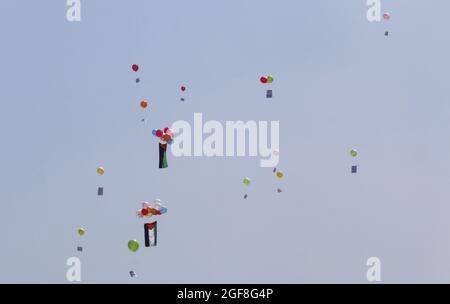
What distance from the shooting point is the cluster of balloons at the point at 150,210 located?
14.6 feet

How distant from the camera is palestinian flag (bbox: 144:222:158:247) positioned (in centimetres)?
449

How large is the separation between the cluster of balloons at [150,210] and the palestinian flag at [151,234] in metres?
0.08

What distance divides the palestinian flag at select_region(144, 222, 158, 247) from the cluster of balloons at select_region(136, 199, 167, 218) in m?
0.08

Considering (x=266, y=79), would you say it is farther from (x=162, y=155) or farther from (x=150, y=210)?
(x=150, y=210)

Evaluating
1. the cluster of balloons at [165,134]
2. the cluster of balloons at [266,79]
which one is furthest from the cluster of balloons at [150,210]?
the cluster of balloons at [266,79]

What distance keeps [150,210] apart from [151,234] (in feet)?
0.56

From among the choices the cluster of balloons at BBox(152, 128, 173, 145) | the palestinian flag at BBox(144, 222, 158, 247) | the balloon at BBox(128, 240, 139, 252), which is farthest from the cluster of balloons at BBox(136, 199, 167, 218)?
the cluster of balloons at BBox(152, 128, 173, 145)

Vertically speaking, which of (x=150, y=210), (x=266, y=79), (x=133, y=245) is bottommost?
(x=133, y=245)

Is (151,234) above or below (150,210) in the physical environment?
below

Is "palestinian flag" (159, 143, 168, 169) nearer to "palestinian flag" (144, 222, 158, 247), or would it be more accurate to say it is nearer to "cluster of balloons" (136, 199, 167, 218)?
"cluster of balloons" (136, 199, 167, 218)

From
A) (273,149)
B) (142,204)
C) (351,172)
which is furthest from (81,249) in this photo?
(351,172)

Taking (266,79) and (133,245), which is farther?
(266,79)

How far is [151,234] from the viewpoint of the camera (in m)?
4.50

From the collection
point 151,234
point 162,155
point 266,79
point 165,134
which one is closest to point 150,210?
point 151,234
